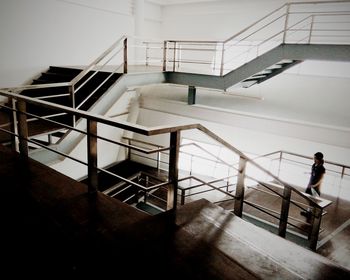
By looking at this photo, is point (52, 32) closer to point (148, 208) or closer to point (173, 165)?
point (148, 208)

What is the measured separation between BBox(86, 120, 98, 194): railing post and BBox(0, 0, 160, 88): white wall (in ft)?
17.3

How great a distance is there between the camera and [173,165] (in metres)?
2.27

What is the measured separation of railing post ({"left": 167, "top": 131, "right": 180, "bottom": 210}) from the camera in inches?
85.8

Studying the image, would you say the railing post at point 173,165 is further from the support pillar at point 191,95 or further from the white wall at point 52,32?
the support pillar at point 191,95

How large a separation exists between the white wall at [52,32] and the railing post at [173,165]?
5899mm

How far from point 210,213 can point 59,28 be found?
→ 7017mm

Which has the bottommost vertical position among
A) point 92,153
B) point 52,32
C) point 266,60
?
point 92,153

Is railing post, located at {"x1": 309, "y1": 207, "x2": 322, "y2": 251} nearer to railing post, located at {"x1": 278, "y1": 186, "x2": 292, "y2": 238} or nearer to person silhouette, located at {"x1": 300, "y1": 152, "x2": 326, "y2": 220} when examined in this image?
railing post, located at {"x1": 278, "y1": 186, "x2": 292, "y2": 238}

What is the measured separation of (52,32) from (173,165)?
22.3 ft

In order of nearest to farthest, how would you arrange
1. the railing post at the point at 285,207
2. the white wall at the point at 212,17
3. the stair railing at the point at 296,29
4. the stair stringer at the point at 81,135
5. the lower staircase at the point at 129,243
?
the lower staircase at the point at 129,243 → the railing post at the point at 285,207 → the stair stringer at the point at 81,135 → the stair railing at the point at 296,29 → the white wall at the point at 212,17

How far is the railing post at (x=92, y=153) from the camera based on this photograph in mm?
2410

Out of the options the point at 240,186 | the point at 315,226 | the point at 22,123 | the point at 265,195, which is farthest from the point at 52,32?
the point at 315,226

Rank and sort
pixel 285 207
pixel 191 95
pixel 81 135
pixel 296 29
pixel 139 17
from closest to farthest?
1. pixel 285 207
2. pixel 81 135
3. pixel 296 29
4. pixel 191 95
5. pixel 139 17

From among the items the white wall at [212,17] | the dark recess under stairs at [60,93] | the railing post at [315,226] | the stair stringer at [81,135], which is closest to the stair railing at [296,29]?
the white wall at [212,17]
